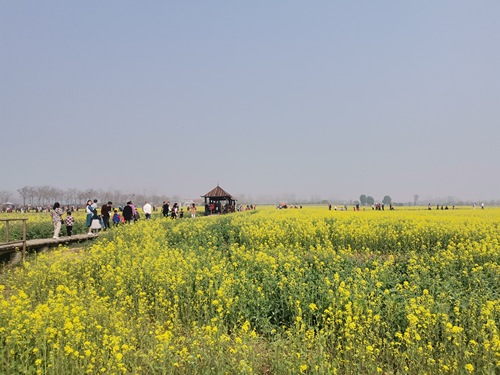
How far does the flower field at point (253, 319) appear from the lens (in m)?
4.59

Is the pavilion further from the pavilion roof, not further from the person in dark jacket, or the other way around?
the person in dark jacket

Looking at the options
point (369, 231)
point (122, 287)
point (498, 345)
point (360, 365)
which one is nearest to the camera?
point (498, 345)

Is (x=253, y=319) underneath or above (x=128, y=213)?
underneath

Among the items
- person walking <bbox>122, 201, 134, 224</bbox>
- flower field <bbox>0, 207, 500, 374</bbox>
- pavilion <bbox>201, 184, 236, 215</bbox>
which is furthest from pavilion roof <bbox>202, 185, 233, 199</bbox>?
flower field <bbox>0, 207, 500, 374</bbox>

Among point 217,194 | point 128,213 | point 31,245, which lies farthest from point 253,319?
point 217,194

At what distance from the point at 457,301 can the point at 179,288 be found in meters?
5.07

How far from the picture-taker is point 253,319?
21.4ft

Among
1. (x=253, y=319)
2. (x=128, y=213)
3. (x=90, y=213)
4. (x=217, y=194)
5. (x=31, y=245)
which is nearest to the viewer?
(x=253, y=319)

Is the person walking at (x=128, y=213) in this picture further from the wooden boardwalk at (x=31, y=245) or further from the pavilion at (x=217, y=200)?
the pavilion at (x=217, y=200)

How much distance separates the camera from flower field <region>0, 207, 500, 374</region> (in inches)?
181

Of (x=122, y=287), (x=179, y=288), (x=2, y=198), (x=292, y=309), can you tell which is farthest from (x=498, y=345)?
(x=2, y=198)

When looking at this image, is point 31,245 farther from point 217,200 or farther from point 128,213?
point 217,200

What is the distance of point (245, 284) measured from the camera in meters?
7.45

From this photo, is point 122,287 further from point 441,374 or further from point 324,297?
point 441,374
